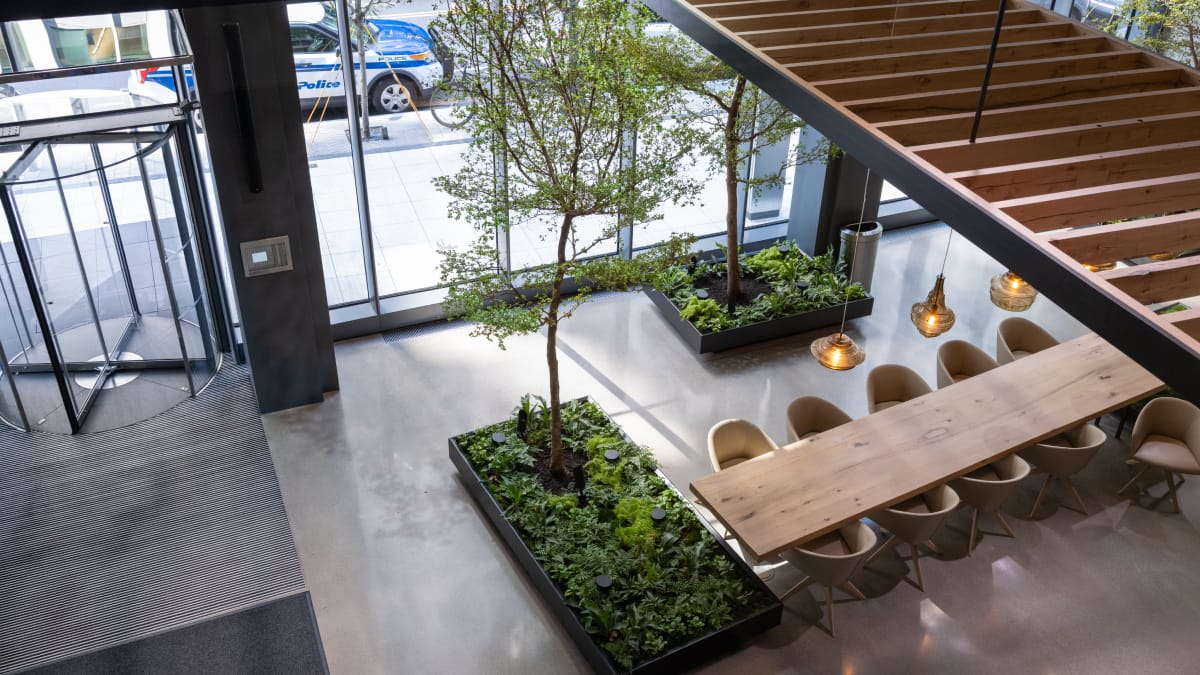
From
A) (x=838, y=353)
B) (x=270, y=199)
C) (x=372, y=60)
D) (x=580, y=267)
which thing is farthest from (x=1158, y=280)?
(x=372, y=60)

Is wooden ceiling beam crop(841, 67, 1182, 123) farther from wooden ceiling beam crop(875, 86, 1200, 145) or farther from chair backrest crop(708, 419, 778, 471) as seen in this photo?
chair backrest crop(708, 419, 778, 471)

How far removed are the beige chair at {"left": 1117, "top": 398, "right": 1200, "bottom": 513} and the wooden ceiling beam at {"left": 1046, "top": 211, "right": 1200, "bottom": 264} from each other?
3.60 m

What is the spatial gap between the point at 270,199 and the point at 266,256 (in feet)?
1.54

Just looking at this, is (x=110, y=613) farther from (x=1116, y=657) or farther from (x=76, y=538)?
(x=1116, y=657)

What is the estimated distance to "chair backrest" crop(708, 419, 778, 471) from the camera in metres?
7.14

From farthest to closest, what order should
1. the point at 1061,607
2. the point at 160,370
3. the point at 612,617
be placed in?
1. the point at 160,370
2. the point at 1061,607
3. the point at 612,617

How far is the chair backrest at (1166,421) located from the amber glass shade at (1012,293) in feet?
5.19

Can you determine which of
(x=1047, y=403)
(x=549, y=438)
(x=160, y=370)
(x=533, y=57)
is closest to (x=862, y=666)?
(x=1047, y=403)

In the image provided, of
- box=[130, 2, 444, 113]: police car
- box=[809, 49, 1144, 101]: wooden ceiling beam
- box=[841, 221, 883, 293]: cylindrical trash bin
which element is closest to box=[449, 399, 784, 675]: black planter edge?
box=[809, 49, 1144, 101]: wooden ceiling beam

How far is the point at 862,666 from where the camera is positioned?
627 centimetres

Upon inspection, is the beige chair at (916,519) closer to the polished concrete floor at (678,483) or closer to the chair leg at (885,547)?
the chair leg at (885,547)

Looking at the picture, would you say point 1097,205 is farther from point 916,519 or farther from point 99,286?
point 99,286

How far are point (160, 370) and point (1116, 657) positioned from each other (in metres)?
7.63

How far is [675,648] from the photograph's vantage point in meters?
6.08
